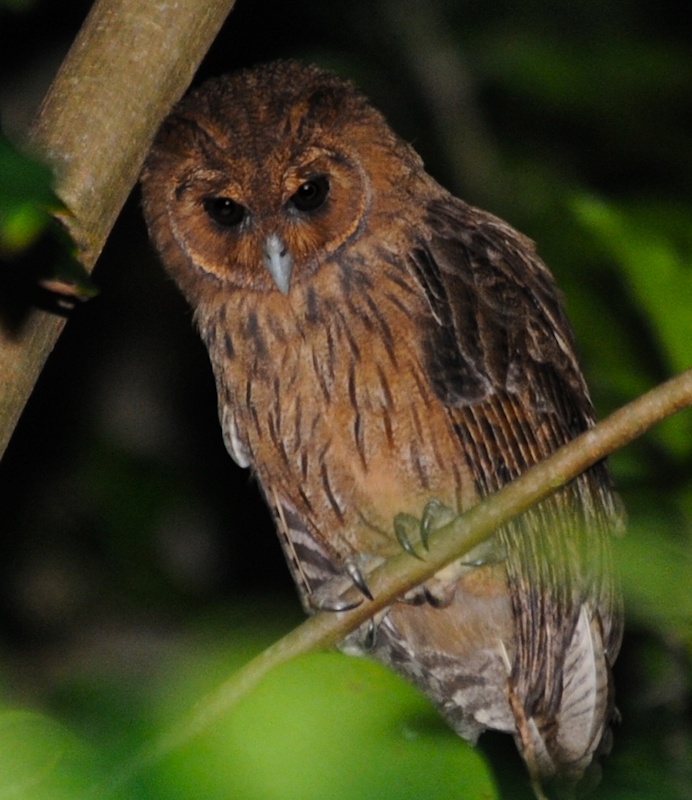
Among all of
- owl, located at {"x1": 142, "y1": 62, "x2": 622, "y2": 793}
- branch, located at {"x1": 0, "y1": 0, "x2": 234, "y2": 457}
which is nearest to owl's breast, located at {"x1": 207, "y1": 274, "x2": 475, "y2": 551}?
owl, located at {"x1": 142, "y1": 62, "x2": 622, "y2": 793}

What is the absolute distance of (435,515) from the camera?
220 cm

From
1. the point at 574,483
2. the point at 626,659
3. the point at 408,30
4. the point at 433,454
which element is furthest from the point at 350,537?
the point at 408,30

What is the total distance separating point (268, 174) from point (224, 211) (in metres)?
0.14

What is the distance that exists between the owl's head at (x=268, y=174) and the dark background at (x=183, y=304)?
0.49m

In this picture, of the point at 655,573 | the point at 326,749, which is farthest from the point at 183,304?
the point at 326,749

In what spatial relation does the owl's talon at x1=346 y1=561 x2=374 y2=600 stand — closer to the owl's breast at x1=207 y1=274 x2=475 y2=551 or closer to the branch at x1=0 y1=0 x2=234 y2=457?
the owl's breast at x1=207 y1=274 x2=475 y2=551

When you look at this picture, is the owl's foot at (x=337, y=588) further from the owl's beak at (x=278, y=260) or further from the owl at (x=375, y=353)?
the owl's beak at (x=278, y=260)

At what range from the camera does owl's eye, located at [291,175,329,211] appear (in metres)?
2.21

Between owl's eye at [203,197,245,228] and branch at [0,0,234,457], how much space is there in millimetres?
496

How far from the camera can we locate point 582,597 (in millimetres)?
2348

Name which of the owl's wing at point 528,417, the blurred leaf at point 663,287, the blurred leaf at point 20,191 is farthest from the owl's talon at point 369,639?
the blurred leaf at point 20,191

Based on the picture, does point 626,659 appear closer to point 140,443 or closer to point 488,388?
point 488,388

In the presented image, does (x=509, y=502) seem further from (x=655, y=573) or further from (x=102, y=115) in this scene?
(x=102, y=115)

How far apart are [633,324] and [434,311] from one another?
1.27ft
